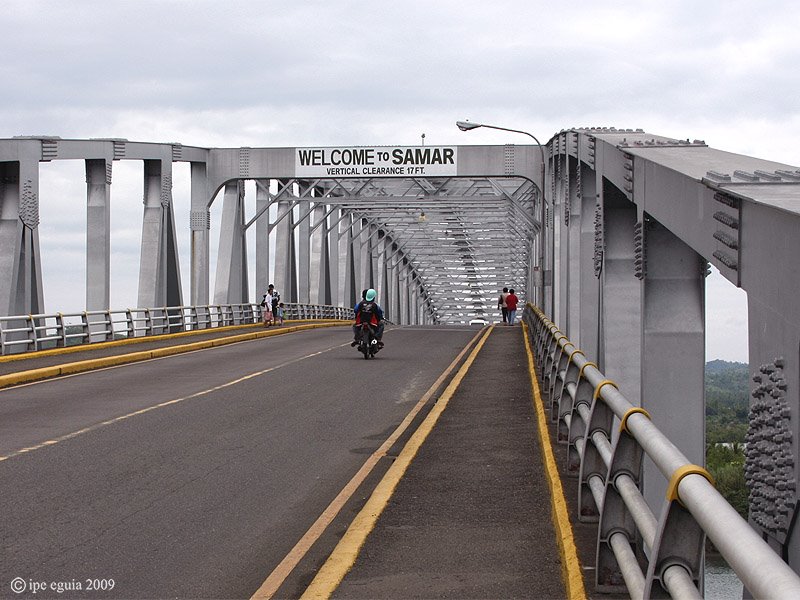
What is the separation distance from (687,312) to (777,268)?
4.87m

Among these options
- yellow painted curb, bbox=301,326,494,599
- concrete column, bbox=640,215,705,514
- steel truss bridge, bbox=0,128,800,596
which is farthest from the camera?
concrete column, bbox=640,215,705,514

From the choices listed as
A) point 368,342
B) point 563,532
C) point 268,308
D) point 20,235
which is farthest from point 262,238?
point 563,532

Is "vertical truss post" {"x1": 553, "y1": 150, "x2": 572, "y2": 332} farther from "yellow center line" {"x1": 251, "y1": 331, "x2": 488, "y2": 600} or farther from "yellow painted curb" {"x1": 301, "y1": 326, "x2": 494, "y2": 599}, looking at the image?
"yellow painted curb" {"x1": 301, "y1": 326, "x2": 494, "y2": 599}

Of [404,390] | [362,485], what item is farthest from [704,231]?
[404,390]

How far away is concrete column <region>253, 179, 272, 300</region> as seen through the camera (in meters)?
46.7

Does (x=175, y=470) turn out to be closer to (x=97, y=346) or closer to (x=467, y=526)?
(x=467, y=526)

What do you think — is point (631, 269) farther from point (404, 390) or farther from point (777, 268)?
point (777, 268)

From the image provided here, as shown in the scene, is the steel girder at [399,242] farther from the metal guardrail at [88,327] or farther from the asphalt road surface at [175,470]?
the asphalt road surface at [175,470]

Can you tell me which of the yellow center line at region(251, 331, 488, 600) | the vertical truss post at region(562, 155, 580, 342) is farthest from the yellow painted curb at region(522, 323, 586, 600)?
the vertical truss post at region(562, 155, 580, 342)

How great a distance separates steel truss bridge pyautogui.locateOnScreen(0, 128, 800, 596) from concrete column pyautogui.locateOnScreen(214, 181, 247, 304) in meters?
0.07

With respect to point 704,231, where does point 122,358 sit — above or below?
below

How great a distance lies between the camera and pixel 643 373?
32.6 ft

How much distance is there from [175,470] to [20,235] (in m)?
18.7

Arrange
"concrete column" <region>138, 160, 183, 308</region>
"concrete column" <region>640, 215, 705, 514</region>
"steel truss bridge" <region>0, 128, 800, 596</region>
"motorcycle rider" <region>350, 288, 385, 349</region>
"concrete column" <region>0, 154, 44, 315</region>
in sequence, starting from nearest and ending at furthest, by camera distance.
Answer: "steel truss bridge" <region>0, 128, 800, 596</region>
"concrete column" <region>640, 215, 705, 514</region>
"motorcycle rider" <region>350, 288, 385, 349</region>
"concrete column" <region>0, 154, 44, 315</region>
"concrete column" <region>138, 160, 183, 308</region>
